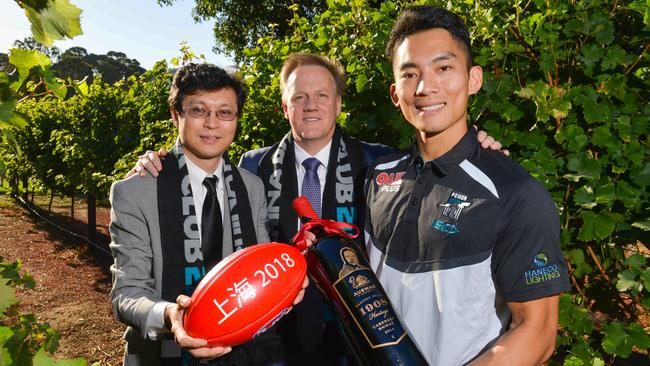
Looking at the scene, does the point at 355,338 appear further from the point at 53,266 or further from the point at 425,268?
the point at 53,266

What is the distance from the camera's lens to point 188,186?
96.5 inches

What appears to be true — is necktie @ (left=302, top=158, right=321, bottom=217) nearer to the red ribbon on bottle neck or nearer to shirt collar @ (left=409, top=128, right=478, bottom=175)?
the red ribbon on bottle neck

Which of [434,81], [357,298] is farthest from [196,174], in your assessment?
[434,81]

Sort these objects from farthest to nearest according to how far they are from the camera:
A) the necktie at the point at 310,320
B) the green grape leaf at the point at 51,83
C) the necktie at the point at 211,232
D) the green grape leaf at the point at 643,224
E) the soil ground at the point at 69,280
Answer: the soil ground at the point at 69,280 → the necktie at the point at 310,320 → the necktie at the point at 211,232 → the green grape leaf at the point at 643,224 → the green grape leaf at the point at 51,83

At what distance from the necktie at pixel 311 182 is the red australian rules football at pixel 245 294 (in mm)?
1031

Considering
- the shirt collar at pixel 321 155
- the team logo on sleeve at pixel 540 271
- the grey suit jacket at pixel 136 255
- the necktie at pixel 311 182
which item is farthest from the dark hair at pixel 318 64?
the team logo on sleeve at pixel 540 271

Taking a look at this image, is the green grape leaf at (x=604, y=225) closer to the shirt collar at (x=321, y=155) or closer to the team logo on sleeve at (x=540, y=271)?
the team logo on sleeve at (x=540, y=271)

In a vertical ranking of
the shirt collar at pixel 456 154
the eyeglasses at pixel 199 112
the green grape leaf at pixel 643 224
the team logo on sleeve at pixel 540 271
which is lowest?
the team logo on sleeve at pixel 540 271

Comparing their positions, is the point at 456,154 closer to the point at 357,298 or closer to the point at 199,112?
the point at 357,298

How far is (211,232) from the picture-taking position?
2422mm

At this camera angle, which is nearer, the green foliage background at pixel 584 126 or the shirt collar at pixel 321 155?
the green foliage background at pixel 584 126

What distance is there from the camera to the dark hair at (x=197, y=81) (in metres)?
2.47

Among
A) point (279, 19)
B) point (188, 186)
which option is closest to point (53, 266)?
point (279, 19)

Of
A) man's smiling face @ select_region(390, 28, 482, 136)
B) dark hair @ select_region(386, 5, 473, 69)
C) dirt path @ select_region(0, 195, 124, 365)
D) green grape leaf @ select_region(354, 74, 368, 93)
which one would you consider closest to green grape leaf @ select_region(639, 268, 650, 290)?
man's smiling face @ select_region(390, 28, 482, 136)
